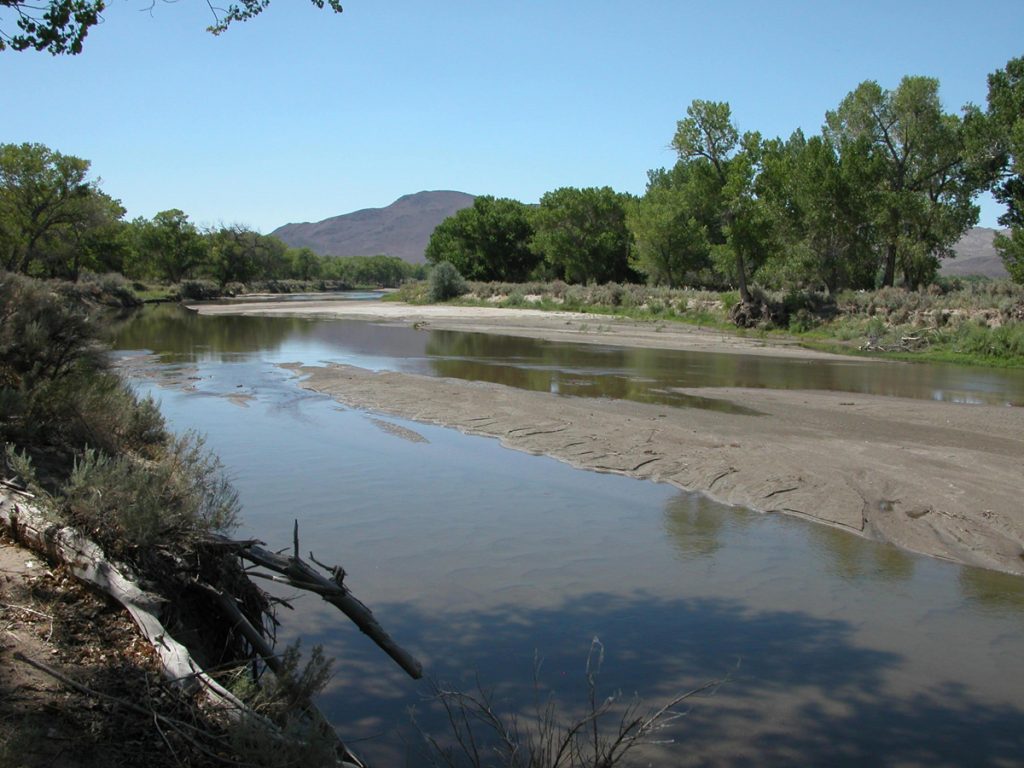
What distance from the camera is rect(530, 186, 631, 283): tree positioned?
68562mm

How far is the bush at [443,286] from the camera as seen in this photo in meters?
64.5

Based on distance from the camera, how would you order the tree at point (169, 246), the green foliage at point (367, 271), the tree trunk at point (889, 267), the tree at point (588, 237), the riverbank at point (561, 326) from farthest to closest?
1. the green foliage at point (367, 271)
2. the tree at point (169, 246)
3. the tree at point (588, 237)
4. the tree trunk at point (889, 267)
5. the riverbank at point (561, 326)

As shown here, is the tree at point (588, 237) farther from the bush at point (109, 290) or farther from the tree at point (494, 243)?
the bush at point (109, 290)

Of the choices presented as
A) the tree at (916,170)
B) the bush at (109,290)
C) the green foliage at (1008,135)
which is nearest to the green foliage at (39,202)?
the bush at (109,290)

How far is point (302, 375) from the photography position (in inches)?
871

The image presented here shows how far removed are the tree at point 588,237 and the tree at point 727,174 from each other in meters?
29.7

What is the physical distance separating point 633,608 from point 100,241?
245ft

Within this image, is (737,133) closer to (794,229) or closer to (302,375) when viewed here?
(794,229)

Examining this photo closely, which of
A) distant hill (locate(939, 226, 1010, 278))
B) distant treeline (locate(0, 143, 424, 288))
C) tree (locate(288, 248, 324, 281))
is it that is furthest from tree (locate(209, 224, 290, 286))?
distant hill (locate(939, 226, 1010, 278))

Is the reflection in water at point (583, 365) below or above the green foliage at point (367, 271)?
below

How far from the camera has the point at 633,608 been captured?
7109 millimetres

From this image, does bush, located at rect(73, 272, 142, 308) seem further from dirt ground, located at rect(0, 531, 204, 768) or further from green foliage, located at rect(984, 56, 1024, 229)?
dirt ground, located at rect(0, 531, 204, 768)

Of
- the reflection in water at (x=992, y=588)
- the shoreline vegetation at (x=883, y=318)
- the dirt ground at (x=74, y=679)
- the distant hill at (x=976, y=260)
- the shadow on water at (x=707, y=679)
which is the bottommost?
the shadow on water at (x=707, y=679)

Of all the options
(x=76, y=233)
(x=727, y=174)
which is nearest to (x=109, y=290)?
(x=76, y=233)
